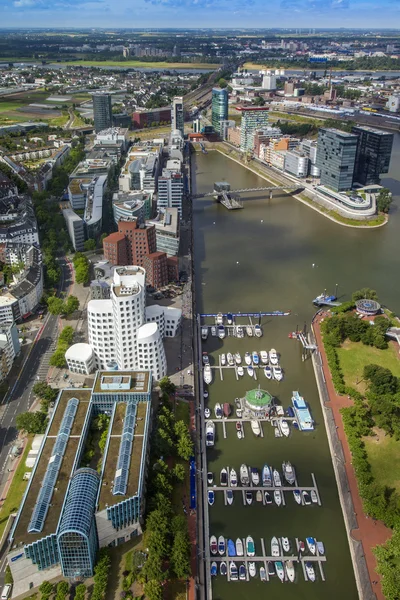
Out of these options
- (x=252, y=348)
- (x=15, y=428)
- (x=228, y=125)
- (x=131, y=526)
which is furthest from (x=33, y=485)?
(x=228, y=125)

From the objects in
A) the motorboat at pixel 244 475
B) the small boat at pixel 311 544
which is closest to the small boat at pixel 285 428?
the motorboat at pixel 244 475

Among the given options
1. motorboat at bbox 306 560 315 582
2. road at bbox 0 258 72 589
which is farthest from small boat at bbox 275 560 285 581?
road at bbox 0 258 72 589

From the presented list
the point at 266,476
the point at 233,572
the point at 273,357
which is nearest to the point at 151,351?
the point at 273,357

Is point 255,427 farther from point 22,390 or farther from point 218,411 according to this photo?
point 22,390

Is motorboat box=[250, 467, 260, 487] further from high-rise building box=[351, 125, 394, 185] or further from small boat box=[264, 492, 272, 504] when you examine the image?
high-rise building box=[351, 125, 394, 185]

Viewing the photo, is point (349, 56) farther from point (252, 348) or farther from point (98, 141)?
point (252, 348)
